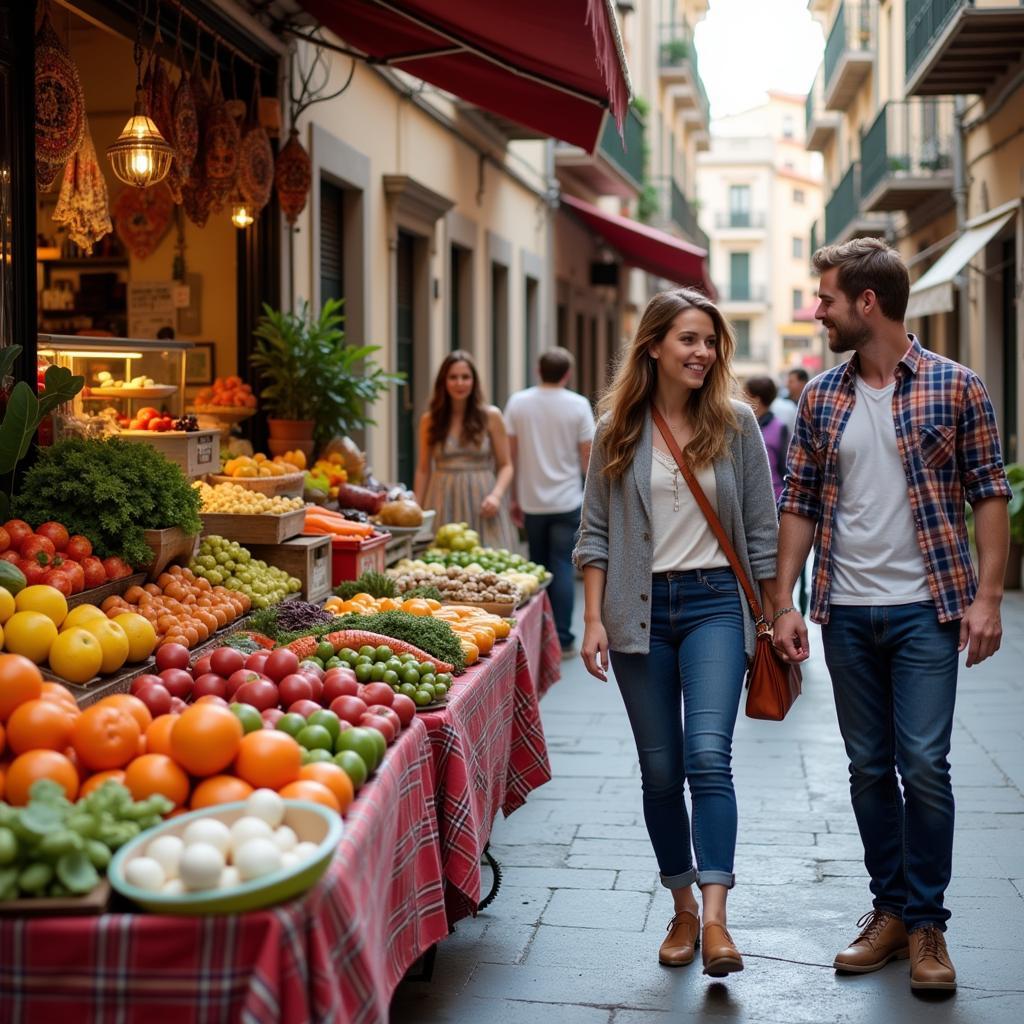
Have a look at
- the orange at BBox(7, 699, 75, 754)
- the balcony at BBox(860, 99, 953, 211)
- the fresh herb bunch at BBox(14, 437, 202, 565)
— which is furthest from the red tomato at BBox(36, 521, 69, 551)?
the balcony at BBox(860, 99, 953, 211)

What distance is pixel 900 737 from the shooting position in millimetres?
4391

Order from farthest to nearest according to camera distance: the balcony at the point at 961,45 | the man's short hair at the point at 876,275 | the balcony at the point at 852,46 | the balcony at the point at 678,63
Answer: the balcony at the point at 678,63 → the balcony at the point at 852,46 → the balcony at the point at 961,45 → the man's short hair at the point at 876,275

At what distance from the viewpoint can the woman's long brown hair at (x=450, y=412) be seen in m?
9.25

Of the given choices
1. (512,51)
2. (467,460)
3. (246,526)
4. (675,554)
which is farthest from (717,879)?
(467,460)

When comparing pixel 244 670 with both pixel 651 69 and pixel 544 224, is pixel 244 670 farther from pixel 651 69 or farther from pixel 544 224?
pixel 651 69

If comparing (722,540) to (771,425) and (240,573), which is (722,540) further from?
(771,425)

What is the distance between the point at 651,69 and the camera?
29.1 m

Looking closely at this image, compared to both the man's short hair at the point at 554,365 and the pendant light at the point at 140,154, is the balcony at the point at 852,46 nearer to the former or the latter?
the man's short hair at the point at 554,365

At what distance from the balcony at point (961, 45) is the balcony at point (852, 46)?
1015 cm

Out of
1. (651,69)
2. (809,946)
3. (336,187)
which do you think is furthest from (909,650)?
(651,69)

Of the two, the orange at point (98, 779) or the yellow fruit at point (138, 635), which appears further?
the yellow fruit at point (138, 635)

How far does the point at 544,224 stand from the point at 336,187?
352 inches

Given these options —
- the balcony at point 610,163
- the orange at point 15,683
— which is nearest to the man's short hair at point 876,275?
the orange at point 15,683

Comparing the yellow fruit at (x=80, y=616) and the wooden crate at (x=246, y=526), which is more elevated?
the wooden crate at (x=246, y=526)
